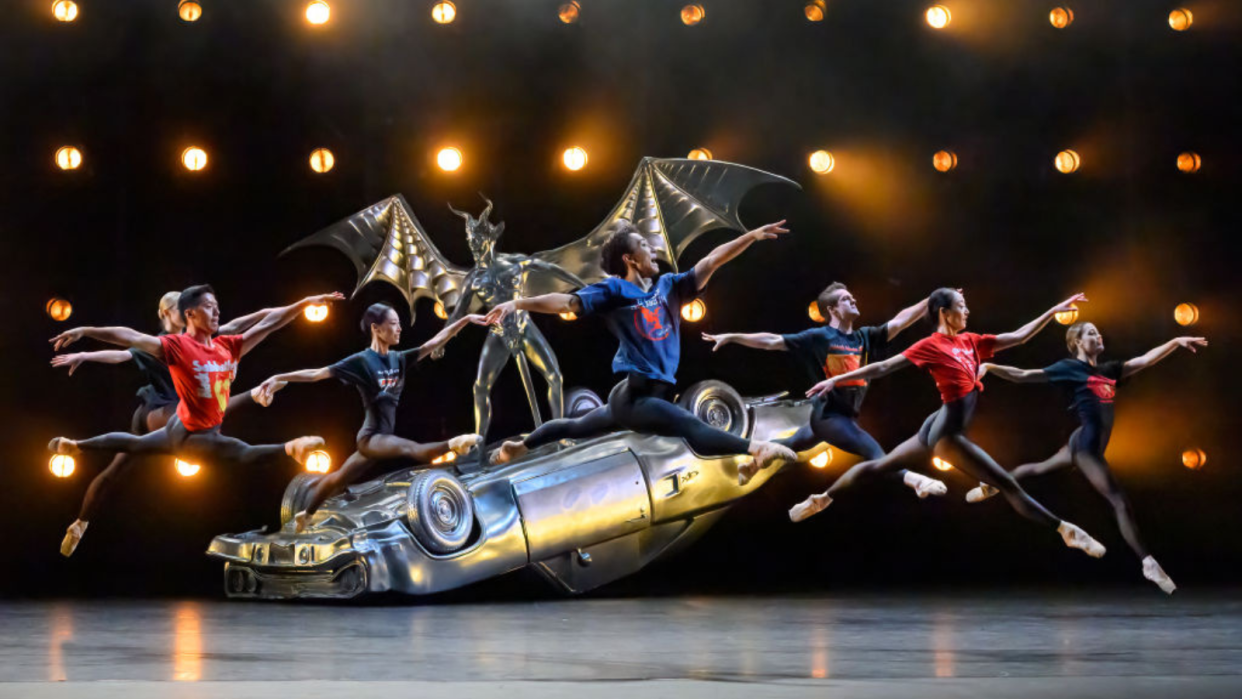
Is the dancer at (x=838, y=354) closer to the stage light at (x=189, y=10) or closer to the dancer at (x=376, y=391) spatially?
the dancer at (x=376, y=391)

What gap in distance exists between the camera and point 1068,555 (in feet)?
21.3

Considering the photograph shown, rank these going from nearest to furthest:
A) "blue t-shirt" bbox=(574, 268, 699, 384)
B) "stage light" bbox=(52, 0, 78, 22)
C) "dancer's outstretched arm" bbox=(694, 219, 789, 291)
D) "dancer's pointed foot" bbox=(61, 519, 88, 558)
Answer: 1. "dancer's outstretched arm" bbox=(694, 219, 789, 291)
2. "blue t-shirt" bbox=(574, 268, 699, 384)
3. "dancer's pointed foot" bbox=(61, 519, 88, 558)
4. "stage light" bbox=(52, 0, 78, 22)

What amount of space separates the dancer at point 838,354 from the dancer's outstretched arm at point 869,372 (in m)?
0.10

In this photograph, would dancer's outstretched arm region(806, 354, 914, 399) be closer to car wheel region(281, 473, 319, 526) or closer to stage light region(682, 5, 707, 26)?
stage light region(682, 5, 707, 26)

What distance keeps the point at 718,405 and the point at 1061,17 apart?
2610mm

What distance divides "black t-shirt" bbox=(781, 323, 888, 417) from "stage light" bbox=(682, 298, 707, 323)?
54cm

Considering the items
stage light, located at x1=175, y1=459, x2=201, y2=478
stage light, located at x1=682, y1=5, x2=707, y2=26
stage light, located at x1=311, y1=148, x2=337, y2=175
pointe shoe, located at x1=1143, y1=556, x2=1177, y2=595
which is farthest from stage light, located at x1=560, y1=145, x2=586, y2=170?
pointe shoe, located at x1=1143, y1=556, x2=1177, y2=595

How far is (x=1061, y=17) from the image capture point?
659cm

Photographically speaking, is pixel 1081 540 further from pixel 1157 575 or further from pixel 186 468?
pixel 186 468

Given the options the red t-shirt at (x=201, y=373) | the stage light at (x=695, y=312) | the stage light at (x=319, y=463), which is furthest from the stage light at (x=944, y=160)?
the red t-shirt at (x=201, y=373)

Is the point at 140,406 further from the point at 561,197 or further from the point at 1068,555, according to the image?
the point at 1068,555

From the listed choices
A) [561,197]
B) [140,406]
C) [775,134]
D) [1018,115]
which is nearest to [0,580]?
[140,406]

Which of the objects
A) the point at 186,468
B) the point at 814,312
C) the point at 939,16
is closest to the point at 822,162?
the point at 814,312

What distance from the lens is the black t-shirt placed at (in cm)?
593
